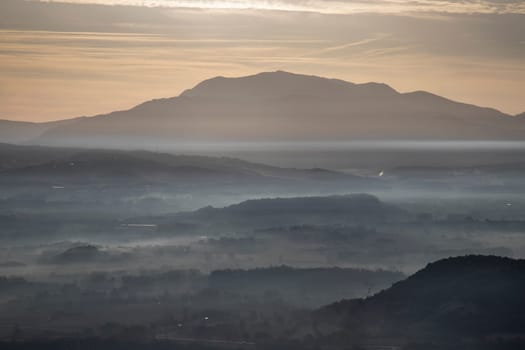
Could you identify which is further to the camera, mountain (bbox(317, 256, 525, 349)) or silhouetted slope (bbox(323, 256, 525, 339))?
silhouetted slope (bbox(323, 256, 525, 339))

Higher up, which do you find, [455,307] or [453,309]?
[455,307]

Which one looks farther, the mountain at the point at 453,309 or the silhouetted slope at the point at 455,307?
the silhouetted slope at the point at 455,307

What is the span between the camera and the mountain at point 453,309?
4341 inches

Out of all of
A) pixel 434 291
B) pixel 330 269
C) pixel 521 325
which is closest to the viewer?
pixel 521 325

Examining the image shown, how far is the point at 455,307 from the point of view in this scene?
11388 centimetres

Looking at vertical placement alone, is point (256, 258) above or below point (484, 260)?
below

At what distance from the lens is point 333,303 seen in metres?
141

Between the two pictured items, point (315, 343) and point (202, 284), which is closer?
point (315, 343)

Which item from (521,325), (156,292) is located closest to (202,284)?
(156,292)

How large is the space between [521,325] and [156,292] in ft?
209

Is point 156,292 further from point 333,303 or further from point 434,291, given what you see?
point 434,291

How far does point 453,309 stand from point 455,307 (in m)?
0.30

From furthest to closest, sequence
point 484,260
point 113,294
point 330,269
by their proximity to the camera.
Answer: point 330,269, point 113,294, point 484,260

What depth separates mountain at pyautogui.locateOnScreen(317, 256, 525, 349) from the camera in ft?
362
